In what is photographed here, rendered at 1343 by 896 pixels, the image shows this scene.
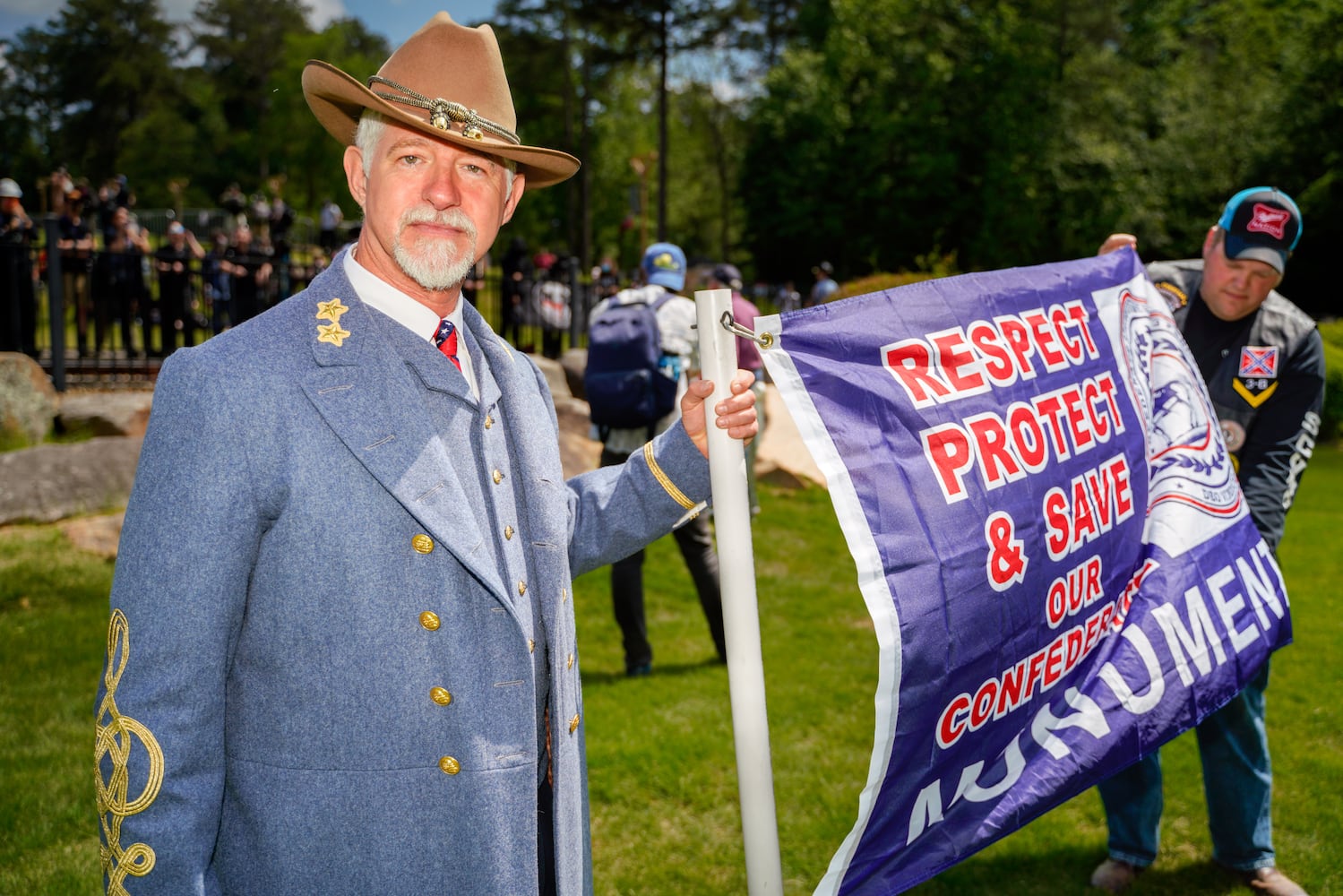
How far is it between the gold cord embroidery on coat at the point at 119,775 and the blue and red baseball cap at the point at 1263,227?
390 centimetres

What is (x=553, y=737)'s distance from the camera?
2.23 m

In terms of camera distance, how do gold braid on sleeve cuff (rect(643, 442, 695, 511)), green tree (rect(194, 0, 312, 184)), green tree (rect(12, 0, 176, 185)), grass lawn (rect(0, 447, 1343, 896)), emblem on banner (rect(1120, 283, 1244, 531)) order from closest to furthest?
gold braid on sleeve cuff (rect(643, 442, 695, 511)) → emblem on banner (rect(1120, 283, 1244, 531)) → grass lawn (rect(0, 447, 1343, 896)) → green tree (rect(12, 0, 176, 185)) → green tree (rect(194, 0, 312, 184))

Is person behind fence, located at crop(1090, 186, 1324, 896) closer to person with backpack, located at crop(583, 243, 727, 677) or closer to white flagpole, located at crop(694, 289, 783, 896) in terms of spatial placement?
white flagpole, located at crop(694, 289, 783, 896)

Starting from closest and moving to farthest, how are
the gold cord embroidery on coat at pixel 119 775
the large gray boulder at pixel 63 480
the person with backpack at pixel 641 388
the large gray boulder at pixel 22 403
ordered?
1. the gold cord embroidery on coat at pixel 119 775
2. the person with backpack at pixel 641 388
3. the large gray boulder at pixel 63 480
4. the large gray boulder at pixel 22 403

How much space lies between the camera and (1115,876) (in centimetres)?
409

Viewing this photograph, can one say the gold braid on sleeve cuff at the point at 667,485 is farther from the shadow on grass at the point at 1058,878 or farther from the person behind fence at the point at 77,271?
the person behind fence at the point at 77,271

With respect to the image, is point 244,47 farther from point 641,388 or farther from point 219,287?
point 641,388

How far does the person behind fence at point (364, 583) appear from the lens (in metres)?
1.77

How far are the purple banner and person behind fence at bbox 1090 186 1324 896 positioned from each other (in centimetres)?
56

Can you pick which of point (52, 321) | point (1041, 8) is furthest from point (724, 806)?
point (1041, 8)

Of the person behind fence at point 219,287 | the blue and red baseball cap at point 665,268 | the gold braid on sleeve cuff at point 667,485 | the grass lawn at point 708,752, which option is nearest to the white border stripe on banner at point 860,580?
the gold braid on sleeve cuff at point 667,485

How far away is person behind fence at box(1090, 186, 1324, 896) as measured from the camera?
3924mm

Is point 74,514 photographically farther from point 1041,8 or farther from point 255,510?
point 1041,8

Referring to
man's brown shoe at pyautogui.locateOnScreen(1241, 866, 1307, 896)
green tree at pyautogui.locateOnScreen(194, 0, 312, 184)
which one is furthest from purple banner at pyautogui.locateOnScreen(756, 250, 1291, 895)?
green tree at pyautogui.locateOnScreen(194, 0, 312, 184)
